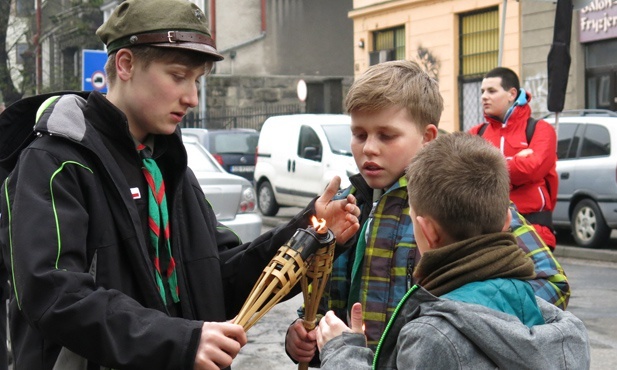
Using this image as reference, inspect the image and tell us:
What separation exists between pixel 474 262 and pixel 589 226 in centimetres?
1207

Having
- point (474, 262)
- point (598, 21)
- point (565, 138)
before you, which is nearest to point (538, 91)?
point (598, 21)

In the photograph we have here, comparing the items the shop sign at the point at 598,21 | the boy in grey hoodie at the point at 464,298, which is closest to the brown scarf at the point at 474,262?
the boy in grey hoodie at the point at 464,298

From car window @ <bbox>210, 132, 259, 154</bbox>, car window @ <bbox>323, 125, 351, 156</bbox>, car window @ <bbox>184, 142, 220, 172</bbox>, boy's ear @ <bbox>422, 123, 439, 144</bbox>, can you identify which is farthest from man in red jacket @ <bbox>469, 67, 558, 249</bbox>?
car window @ <bbox>210, 132, 259, 154</bbox>

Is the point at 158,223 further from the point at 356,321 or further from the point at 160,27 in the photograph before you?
the point at 356,321

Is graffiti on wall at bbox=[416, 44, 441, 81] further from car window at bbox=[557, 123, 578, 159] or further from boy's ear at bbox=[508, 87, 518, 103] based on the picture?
boy's ear at bbox=[508, 87, 518, 103]

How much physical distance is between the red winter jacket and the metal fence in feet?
84.1

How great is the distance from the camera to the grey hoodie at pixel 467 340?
7.35 ft

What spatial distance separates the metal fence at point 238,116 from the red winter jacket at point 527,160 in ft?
84.1

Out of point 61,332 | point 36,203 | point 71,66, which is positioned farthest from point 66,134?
point 71,66

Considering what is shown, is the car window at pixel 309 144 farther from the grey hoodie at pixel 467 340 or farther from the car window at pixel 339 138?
the grey hoodie at pixel 467 340

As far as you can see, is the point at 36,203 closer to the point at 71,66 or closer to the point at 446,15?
the point at 446,15

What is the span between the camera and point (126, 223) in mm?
2771

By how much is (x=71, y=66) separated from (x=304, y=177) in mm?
30442

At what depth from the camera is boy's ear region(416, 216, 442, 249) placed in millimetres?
2471
